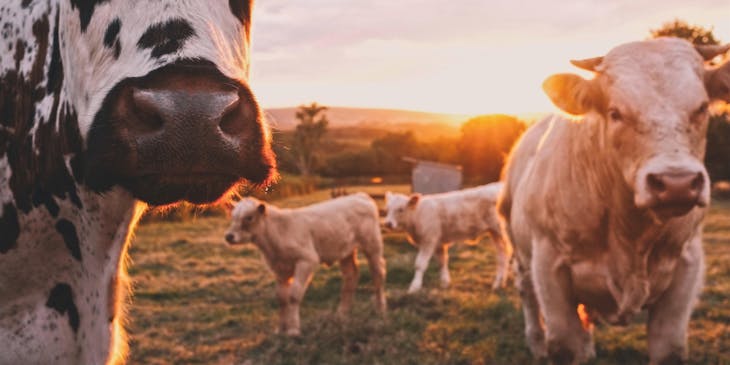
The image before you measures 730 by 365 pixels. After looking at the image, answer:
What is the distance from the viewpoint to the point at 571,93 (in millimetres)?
3918

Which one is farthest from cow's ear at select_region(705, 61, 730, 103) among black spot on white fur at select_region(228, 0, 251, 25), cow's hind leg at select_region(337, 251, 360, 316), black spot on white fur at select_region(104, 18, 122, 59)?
cow's hind leg at select_region(337, 251, 360, 316)

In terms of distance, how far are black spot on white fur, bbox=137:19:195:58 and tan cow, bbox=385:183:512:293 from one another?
9942mm

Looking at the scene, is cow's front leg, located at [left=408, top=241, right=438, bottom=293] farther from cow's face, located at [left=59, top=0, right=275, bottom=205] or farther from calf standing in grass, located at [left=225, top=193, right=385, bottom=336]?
cow's face, located at [left=59, top=0, right=275, bottom=205]

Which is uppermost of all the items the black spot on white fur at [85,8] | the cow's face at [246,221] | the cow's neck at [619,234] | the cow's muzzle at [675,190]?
the black spot on white fur at [85,8]

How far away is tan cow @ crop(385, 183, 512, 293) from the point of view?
11992 mm

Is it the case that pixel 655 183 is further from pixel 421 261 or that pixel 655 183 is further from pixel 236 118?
pixel 421 261

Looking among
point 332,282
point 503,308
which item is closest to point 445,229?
point 332,282

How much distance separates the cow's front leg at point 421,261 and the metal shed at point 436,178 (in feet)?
74.4

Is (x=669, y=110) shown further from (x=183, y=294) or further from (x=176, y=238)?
(x=176, y=238)

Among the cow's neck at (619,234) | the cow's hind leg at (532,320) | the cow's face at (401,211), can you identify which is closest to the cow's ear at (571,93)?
the cow's neck at (619,234)

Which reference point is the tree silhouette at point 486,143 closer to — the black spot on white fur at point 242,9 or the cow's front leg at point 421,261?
the cow's front leg at point 421,261

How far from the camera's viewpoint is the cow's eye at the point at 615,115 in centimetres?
362

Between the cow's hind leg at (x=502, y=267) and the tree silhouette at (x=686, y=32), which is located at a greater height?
the tree silhouette at (x=686, y=32)

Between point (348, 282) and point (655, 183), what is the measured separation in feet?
20.6
